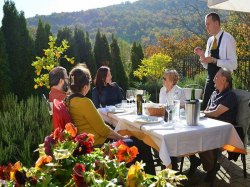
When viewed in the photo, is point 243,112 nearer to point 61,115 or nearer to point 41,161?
point 61,115

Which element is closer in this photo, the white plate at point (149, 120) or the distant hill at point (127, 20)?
the white plate at point (149, 120)

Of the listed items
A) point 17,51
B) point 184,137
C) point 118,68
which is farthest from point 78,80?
point 118,68

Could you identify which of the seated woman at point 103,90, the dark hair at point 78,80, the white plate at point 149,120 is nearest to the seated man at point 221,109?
the white plate at point 149,120

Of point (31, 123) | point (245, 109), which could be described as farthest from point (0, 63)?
point (245, 109)

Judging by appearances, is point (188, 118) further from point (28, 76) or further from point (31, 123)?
point (28, 76)

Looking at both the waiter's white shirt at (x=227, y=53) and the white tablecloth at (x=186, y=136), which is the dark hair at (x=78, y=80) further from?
the waiter's white shirt at (x=227, y=53)

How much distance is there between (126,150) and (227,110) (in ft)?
7.75

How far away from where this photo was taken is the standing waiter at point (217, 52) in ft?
12.0

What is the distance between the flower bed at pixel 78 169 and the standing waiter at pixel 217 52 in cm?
297

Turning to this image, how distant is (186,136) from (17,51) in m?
4.67

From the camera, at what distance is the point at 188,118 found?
2.46 metres

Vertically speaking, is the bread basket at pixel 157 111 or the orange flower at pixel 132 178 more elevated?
the orange flower at pixel 132 178

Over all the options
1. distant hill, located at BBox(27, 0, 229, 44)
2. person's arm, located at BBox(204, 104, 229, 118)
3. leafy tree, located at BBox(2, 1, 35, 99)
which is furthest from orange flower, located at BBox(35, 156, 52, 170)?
distant hill, located at BBox(27, 0, 229, 44)

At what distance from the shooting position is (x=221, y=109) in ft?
10.0
